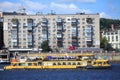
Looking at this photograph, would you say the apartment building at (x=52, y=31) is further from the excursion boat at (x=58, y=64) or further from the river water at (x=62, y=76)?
the river water at (x=62, y=76)

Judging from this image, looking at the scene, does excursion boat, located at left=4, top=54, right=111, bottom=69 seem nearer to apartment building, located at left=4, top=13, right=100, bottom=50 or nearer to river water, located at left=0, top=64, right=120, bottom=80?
river water, located at left=0, top=64, right=120, bottom=80

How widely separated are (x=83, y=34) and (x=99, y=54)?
548 inches

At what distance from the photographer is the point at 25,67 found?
119562 mm

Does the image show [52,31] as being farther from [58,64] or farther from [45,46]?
[58,64]

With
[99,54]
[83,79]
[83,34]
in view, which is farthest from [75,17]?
[83,79]

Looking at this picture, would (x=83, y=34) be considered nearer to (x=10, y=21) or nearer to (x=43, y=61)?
(x=10, y=21)

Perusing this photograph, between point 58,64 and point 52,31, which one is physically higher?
point 52,31

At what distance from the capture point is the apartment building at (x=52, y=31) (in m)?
181

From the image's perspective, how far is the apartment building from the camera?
593ft

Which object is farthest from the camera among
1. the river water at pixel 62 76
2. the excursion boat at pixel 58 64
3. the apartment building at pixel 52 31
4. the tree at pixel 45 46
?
the apartment building at pixel 52 31

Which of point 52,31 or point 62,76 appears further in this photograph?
point 52,31

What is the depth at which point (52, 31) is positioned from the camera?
182125 mm

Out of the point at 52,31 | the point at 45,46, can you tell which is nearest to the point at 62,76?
the point at 45,46

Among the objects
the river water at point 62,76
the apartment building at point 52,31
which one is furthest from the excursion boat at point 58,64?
the apartment building at point 52,31
